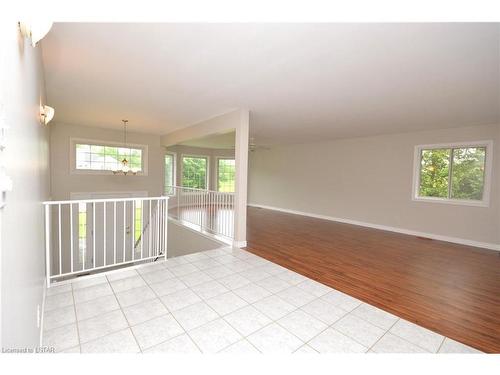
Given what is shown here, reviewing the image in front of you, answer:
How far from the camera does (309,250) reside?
4066 mm

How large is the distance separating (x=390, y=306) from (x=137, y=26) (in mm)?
3516

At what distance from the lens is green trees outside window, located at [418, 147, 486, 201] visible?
4.65 metres

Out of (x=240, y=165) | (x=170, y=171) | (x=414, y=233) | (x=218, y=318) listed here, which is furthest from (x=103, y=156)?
(x=414, y=233)

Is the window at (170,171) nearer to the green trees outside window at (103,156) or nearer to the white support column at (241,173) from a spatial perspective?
the green trees outside window at (103,156)

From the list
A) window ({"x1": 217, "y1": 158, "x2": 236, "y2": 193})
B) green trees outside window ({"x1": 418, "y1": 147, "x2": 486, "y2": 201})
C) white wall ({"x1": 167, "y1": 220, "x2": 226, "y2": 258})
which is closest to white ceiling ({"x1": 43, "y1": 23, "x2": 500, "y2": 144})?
green trees outside window ({"x1": 418, "y1": 147, "x2": 486, "y2": 201})

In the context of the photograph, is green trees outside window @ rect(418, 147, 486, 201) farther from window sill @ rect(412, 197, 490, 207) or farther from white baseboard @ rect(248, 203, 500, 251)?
white baseboard @ rect(248, 203, 500, 251)

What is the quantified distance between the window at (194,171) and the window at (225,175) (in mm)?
625

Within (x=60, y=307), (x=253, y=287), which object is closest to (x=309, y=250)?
(x=253, y=287)


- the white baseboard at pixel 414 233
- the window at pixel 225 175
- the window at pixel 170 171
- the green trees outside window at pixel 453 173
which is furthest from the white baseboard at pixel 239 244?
the window at pixel 225 175

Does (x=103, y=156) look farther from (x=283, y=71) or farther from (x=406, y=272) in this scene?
(x=406, y=272)

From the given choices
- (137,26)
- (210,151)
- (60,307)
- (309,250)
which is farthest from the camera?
(210,151)

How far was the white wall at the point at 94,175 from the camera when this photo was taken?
5.60 meters

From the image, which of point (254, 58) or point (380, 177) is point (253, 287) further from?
point (380, 177)

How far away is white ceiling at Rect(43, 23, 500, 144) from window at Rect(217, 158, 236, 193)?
552 centimetres
